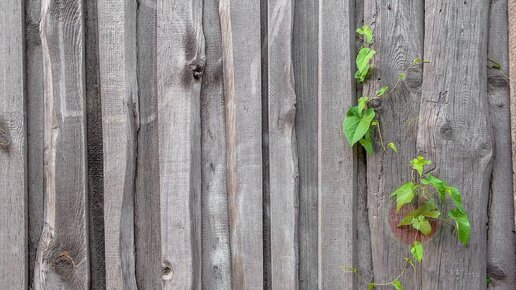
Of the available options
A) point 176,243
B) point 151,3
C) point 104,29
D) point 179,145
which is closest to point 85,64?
point 104,29

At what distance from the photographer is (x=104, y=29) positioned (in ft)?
5.83

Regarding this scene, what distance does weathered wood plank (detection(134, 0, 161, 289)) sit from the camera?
1797mm

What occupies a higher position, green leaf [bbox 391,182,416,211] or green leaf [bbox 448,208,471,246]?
green leaf [bbox 391,182,416,211]

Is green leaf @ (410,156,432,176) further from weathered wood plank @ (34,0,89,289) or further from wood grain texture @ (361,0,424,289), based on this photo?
weathered wood plank @ (34,0,89,289)

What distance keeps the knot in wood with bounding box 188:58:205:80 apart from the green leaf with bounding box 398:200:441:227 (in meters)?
0.97

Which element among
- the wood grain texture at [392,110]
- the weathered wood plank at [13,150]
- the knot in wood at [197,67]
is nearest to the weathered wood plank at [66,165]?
the weathered wood plank at [13,150]

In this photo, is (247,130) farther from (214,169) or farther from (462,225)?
(462,225)

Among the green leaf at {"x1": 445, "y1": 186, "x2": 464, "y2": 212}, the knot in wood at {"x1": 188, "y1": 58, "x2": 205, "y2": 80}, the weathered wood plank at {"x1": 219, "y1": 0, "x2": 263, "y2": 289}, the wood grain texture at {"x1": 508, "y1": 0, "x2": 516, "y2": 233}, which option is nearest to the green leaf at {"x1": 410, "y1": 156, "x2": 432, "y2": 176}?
the green leaf at {"x1": 445, "y1": 186, "x2": 464, "y2": 212}

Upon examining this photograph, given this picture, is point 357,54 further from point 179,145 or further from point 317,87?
point 179,145

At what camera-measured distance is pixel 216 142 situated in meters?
1.79

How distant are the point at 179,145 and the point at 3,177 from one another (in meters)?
0.72

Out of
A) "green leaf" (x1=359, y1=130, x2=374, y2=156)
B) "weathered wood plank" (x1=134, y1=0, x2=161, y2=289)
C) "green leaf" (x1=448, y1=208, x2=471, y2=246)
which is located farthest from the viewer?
"weathered wood plank" (x1=134, y1=0, x2=161, y2=289)

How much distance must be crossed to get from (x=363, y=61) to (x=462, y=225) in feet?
2.27

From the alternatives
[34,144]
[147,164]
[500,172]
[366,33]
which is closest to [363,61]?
[366,33]
